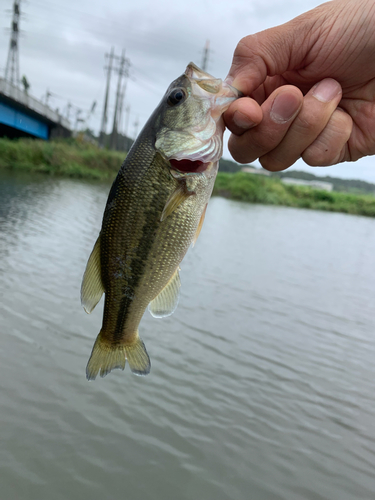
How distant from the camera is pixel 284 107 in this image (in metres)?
2.43

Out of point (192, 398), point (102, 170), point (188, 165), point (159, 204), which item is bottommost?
point (102, 170)

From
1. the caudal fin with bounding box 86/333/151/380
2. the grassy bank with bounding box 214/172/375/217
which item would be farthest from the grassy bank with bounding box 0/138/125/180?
the caudal fin with bounding box 86/333/151/380

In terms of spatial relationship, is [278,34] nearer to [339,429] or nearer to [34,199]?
[339,429]

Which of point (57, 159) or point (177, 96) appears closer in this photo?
point (177, 96)

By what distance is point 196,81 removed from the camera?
2.43 meters

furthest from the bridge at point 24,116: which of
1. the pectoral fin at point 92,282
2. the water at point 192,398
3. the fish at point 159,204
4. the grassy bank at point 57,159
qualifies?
the pectoral fin at point 92,282

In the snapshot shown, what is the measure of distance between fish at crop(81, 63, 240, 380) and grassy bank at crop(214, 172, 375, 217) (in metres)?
49.0

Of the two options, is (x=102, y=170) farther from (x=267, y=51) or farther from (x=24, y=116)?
(x=267, y=51)

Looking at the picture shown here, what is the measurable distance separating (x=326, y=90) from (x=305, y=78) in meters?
0.32

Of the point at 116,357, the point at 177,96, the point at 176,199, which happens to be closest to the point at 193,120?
the point at 177,96

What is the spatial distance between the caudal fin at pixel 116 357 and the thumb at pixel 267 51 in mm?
1705

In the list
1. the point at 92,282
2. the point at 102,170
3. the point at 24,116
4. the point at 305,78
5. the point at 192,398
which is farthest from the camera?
the point at 102,170

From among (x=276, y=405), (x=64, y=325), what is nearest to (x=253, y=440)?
(x=276, y=405)

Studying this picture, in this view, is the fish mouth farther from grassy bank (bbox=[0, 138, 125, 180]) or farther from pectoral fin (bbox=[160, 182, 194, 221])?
grassy bank (bbox=[0, 138, 125, 180])
